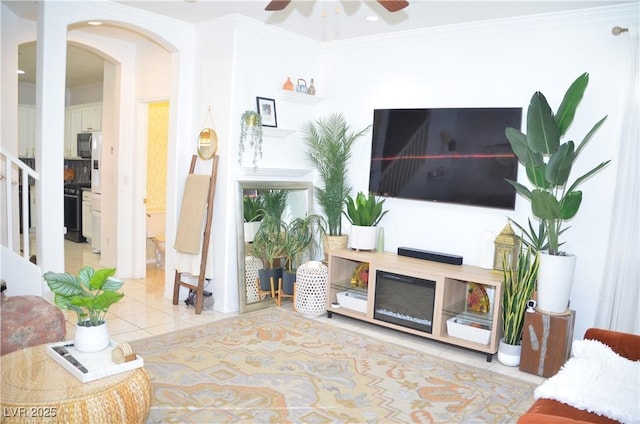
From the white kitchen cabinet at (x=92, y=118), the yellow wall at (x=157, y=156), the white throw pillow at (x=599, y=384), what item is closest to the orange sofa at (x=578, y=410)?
the white throw pillow at (x=599, y=384)

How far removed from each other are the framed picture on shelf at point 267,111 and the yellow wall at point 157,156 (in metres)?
2.00

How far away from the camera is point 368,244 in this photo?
14.4ft

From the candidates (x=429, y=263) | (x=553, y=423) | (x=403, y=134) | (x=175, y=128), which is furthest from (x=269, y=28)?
(x=553, y=423)

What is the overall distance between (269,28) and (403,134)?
1549 mm

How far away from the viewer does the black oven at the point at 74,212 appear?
7.75 meters

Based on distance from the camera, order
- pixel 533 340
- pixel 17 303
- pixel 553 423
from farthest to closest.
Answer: pixel 533 340, pixel 17 303, pixel 553 423

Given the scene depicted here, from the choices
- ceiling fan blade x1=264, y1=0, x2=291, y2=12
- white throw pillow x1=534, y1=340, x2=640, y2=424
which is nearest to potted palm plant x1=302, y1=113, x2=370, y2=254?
ceiling fan blade x1=264, y1=0, x2=291, y2=12

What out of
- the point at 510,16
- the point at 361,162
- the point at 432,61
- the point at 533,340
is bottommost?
the point at 533,340

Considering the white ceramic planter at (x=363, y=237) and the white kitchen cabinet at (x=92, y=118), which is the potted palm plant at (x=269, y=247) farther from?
the white kitchen cabinet at (x=92, y=118)

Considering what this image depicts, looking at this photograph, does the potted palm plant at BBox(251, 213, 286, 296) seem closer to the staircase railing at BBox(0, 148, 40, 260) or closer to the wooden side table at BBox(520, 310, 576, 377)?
the staircase railing at BBox(0, 148, 40, 260)

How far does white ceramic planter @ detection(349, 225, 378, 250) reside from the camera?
14.3ft

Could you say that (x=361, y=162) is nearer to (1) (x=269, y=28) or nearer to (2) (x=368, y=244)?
(2) (x=368, y=244)

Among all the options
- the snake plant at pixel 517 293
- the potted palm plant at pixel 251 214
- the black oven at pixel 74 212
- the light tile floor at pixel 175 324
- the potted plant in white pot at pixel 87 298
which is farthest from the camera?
the black oven at pixel 74 212

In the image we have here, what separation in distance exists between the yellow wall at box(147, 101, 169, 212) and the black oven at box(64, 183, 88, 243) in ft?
7.38
